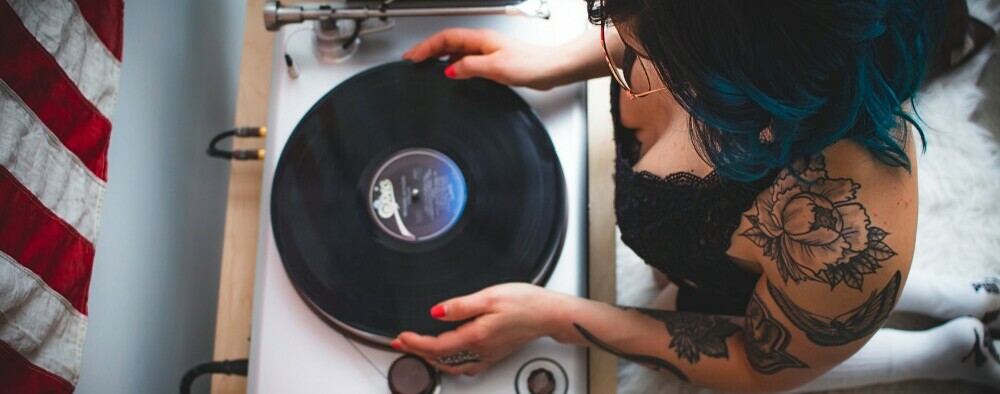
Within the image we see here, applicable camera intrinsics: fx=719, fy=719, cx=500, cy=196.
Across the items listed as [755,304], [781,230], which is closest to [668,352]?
[755,304]

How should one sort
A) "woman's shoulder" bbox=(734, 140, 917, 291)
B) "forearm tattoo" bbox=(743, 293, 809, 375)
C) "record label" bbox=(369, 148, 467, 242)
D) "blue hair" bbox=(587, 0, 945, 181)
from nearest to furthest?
"blue hair" bbox=(587, 0, 945, 181) → "woman's shoulder" bbox=(734, 140, 917, 291) → "forearm tattoo" bbox=(743, 293, 809, 375) → "record label" bbox=(369, 148, 467, 242)

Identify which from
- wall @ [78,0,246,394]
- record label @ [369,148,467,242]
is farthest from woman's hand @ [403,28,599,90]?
wall @ [78,0,246,394]

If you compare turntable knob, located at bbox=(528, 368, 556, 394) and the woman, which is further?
→ turntable knob, located at bbox=(528, 368, 556, 394)

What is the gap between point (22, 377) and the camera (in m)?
0.63

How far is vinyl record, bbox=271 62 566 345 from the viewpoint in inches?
31.2

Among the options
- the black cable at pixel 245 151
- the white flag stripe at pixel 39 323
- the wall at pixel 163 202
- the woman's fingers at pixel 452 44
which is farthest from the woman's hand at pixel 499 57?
the white flag stripe at pixel 39 323

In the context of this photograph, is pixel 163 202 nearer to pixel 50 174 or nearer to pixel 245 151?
pixel 245 151

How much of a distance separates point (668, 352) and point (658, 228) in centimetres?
14

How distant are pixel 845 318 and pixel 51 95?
75cm

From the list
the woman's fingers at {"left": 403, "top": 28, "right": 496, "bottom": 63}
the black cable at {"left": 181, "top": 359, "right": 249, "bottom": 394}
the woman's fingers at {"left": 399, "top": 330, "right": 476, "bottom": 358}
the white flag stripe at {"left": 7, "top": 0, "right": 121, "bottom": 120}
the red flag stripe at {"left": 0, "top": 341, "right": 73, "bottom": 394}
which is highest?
the woman's fingers at {"left": 403, "top": 28, "right": 496, "bottom": 63}

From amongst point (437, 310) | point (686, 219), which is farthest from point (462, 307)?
point (686, 219)

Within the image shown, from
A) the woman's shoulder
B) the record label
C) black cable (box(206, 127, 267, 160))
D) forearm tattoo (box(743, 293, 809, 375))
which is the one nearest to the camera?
the woman's shoulder

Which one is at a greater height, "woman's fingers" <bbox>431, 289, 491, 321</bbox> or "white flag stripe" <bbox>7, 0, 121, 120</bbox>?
"white flag stripe" <bbox>7, 0, 121, 120</bbox>

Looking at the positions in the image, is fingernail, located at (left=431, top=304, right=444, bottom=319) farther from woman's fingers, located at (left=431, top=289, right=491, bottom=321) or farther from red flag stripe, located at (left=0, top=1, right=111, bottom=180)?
red flag stripe, located at (left=0, top=1, right=111, bottom=180)
